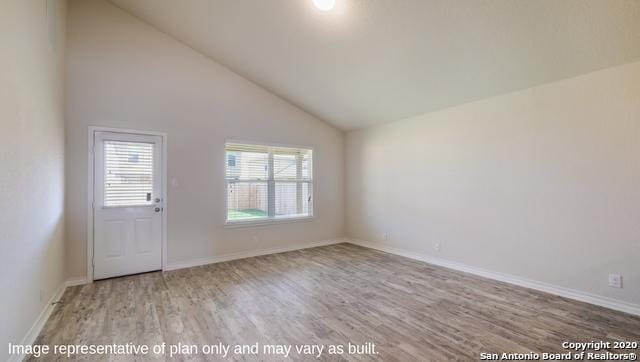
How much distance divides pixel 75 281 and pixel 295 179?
12.1ft

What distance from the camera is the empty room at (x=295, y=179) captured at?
239 centimetres

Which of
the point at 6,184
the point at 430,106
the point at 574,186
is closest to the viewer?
the point at 6,184

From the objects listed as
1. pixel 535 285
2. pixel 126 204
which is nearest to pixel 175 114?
pixel 126 204

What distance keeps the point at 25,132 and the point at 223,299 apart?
7.76 feet

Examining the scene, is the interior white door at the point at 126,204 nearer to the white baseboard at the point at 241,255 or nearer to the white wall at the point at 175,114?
the white wall at the point at 175,114

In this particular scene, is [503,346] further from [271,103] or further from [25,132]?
[271,103]

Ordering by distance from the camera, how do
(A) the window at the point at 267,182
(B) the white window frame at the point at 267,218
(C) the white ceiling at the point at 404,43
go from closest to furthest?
(C) the white ceiling at the point at 404,43 < (B) the white window frame at the point at 267,218 < (A) the window at the point at 267,182

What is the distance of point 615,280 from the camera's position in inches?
117

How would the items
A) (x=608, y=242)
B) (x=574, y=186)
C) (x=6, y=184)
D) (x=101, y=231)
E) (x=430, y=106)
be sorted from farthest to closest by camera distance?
1. (x=430, y=106)
2. (x=101, y=231)
3. (x=574, y=186)
4. (x=608, y=242)
5. (x=6, y=184)

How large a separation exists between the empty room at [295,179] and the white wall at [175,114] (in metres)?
0.03

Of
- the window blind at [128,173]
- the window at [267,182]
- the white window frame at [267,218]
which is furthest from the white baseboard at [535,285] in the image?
the window blind at [128,173]

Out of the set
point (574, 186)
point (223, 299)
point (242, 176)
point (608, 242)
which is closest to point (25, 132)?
point (223, 299)

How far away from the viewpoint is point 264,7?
342 cm

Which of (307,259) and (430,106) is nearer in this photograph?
(430,106)
